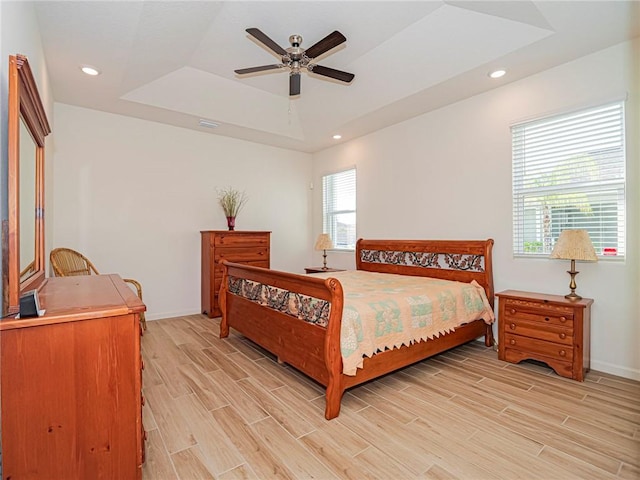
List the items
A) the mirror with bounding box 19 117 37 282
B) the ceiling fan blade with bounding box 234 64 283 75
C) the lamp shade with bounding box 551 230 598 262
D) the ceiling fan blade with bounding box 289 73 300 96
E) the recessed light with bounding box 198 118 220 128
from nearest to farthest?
the mirror with bounding box 19 117 37 282
the lamp shade with bounding box 551 230 598 262
the ceiling fan blade with bounding box 234 64 283 75
the ceiling fan blade with bounding box 289 73 300 96
the recessed light with bounding box 198 118 220 128

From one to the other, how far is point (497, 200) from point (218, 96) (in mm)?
3685

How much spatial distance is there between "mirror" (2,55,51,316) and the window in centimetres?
411

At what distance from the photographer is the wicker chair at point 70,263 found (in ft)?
11.8

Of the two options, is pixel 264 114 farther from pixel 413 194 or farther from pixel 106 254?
pixel 106 254

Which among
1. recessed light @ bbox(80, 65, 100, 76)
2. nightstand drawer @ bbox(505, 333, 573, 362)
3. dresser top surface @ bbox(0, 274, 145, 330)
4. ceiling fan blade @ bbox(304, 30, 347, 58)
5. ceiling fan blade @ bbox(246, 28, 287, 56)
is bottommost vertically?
nightstand drawer @ bbox(505, 333, 573, 362)

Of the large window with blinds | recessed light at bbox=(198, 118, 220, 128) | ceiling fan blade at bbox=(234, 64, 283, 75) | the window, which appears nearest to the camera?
the large window with blinds

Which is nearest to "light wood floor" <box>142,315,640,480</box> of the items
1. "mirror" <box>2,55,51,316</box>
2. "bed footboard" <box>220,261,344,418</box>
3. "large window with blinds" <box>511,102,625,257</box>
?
"bed footboard" <box>220,261,344,418</box>

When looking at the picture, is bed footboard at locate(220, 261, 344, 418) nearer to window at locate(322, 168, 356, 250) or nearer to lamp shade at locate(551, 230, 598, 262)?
lamp shade at locate(551, 230, 598, 262)

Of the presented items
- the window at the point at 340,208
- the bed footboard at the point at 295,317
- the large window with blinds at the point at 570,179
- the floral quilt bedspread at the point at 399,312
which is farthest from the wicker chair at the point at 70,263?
the large window with blinds at the point at 570,179

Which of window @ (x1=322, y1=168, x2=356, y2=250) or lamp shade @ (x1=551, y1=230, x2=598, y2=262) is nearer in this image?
lamp shade @ (x1=551, y1=230, x2=598, y2=262)

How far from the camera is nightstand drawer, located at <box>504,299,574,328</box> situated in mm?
2771

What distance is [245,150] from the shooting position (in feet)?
18.1

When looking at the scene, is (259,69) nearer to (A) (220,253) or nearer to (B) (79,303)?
(B) (79,303)

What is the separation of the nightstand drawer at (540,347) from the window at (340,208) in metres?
2.84
